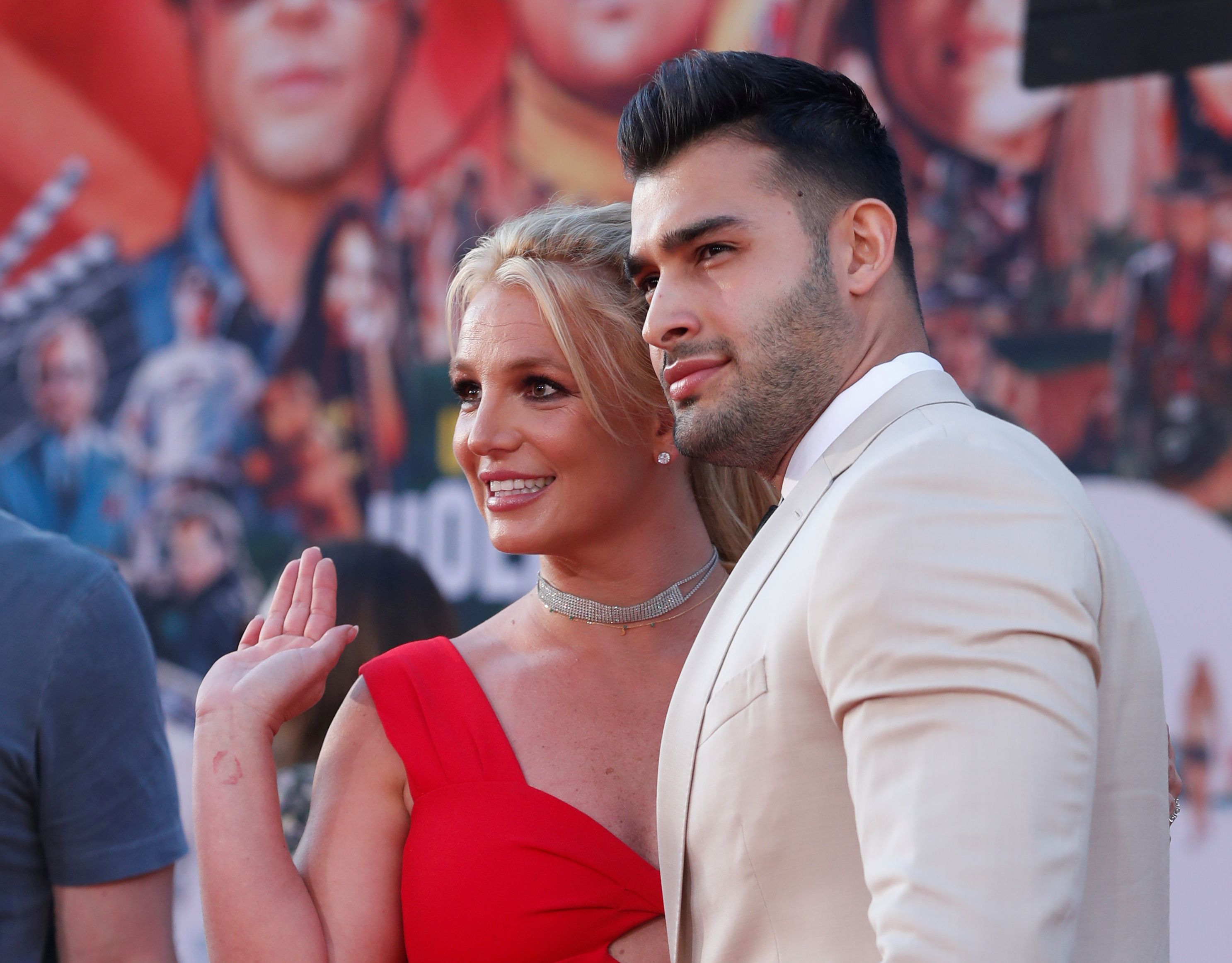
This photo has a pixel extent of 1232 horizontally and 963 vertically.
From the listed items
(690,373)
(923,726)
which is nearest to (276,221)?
(690,373)

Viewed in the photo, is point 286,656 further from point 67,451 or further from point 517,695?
point 67,451

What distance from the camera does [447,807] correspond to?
6.63ft

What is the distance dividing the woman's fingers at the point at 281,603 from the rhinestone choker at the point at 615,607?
465 millimetres

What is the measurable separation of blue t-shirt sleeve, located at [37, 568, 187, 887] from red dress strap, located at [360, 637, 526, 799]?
38 cm

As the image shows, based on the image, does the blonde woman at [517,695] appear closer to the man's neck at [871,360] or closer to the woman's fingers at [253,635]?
the woman's fingers at [253,635]

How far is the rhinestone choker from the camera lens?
225cm

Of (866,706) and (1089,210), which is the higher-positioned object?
(1089,210)

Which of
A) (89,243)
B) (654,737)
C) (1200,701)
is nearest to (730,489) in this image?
(654,737)

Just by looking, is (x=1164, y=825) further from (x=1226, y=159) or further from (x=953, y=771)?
(x=1226, y=159)

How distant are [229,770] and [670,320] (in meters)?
0.99

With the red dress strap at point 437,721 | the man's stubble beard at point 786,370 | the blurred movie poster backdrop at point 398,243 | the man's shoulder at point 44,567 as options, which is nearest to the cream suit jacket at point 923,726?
the man's stubble beard at point 786,370

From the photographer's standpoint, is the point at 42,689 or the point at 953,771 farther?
the point at 42,689

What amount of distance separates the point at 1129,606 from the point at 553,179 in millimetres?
3242

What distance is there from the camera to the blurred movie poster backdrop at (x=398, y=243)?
11.5 feet
